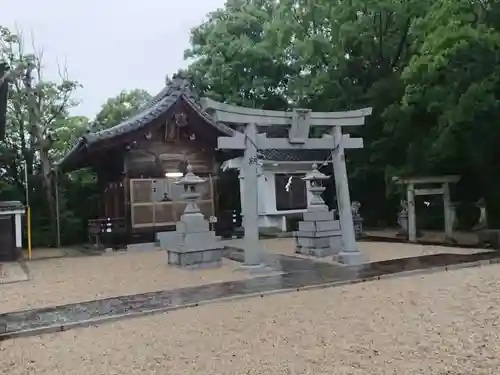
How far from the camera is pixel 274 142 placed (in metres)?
10.1

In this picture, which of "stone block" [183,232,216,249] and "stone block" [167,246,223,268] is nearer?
"stone block" [167,246,223,268]

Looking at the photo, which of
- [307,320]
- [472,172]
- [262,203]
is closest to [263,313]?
[307,320]

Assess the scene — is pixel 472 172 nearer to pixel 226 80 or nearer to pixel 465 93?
pixel 465 93

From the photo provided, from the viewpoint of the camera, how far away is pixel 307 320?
5.80m

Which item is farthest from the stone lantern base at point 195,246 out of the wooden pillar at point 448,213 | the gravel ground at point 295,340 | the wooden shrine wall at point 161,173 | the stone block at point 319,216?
the wooden pillar at point 448,213

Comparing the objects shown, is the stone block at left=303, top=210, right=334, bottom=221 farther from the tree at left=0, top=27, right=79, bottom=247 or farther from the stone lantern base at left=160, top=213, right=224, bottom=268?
the tree at left=0, top=27, right=79, bottom=247

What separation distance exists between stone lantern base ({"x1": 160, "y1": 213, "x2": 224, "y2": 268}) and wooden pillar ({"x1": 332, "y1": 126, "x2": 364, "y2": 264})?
2.74 meters

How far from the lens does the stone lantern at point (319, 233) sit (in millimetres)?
12125

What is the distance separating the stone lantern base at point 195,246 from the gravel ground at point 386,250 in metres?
2.50

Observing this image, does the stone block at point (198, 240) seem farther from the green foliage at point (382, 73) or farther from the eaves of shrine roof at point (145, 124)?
the green foliage at point (382, 73)

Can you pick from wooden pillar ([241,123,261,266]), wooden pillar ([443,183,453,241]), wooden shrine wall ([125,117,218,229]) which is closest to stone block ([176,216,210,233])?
wooden pillar ([241,123,261,266])

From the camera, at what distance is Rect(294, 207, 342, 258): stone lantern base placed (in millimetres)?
12117

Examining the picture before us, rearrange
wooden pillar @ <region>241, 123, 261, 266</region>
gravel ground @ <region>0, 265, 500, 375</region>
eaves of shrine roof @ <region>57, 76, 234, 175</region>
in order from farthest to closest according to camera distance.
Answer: eaves of shrine roof @ <region>57, 76, 234, 175</region>, wooden pillar @ <region>241, 123, 261, 266</region>, gravel ground @ <region>0, 265, 500, 375</region>

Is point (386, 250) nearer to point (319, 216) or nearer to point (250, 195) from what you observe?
point (319, 216)
